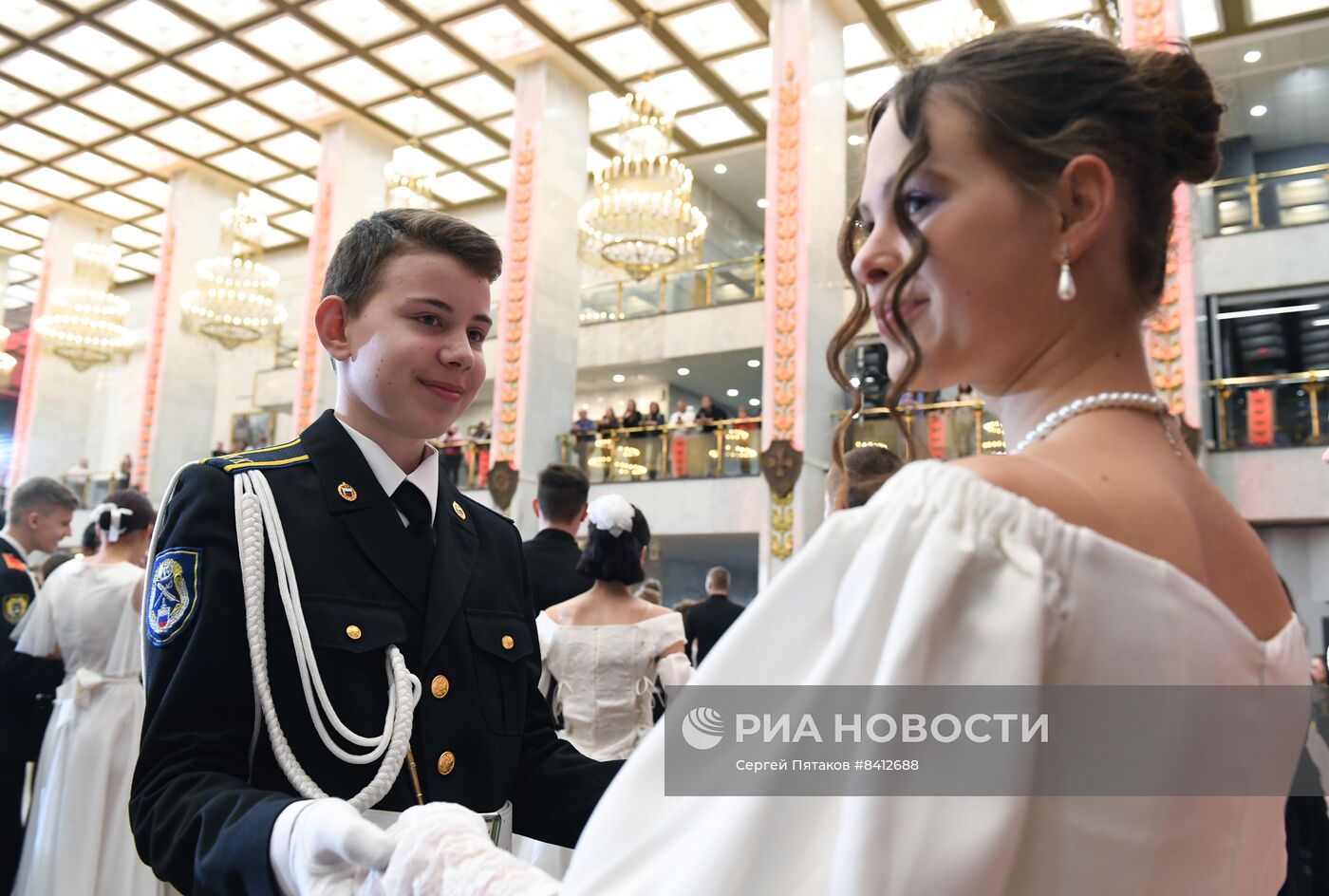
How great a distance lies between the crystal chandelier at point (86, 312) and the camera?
689 inches

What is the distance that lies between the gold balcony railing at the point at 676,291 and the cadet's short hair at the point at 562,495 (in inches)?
457

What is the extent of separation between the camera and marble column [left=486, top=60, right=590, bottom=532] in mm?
13664

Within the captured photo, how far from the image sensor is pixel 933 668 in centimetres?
70

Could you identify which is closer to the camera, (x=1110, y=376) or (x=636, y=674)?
(x=1110, y=376)

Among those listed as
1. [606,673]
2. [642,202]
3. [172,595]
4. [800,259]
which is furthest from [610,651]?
[642,202]

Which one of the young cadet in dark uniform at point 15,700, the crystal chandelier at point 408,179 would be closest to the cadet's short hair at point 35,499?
the young cadet in dark uniform at point 15,700

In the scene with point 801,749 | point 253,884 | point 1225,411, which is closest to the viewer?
point 801,749

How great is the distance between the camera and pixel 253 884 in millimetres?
1142

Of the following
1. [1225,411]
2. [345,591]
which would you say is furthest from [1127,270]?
[1225,411]

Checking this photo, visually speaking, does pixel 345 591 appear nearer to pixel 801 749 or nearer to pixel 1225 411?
pixel 801 749

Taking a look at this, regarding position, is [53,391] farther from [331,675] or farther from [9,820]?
[331,675]

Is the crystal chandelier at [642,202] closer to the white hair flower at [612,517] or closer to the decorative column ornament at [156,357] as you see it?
the white hair flower at [612,517]

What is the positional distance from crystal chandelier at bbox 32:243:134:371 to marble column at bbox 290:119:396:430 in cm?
407

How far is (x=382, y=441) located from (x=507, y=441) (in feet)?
39.5
